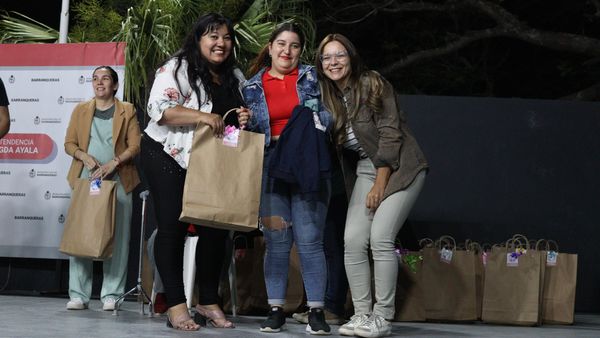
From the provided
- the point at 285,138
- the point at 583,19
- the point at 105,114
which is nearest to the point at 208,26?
the point at 285,138

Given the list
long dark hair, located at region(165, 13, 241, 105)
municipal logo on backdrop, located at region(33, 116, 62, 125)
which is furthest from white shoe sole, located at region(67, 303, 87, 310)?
long dark hair, located at region(165, 13, 241, 105)

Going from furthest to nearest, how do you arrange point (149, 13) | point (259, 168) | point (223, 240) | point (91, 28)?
point (91, 28)
point (149, 13)
point (223, 240)
point (259, 168)

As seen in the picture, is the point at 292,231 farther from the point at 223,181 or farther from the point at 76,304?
the point at 76,304

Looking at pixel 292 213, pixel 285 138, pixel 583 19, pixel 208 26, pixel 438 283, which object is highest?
pixel 583 19

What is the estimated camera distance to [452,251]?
229 inches

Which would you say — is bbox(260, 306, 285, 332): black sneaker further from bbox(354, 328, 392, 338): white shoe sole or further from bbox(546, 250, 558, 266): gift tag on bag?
bbox(546, 250, 558, 266): gift tag on bag

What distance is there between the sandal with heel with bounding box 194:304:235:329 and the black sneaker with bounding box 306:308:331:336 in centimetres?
39

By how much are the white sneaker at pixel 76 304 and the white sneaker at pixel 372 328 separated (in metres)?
1.73

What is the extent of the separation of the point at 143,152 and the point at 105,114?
135 cm

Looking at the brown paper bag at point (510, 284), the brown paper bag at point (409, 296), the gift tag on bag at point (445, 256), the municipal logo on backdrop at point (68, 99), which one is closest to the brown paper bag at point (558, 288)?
the brown paper bag at point (510, 284)

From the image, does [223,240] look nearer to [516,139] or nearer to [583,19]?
[516,139]

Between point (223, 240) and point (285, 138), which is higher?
point (285, 138)

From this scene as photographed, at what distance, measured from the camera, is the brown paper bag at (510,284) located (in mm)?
5836

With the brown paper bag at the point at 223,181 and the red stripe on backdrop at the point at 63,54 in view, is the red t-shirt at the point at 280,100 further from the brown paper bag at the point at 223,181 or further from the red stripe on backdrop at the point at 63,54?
the red stripe on backdrop at the point at 63,54
